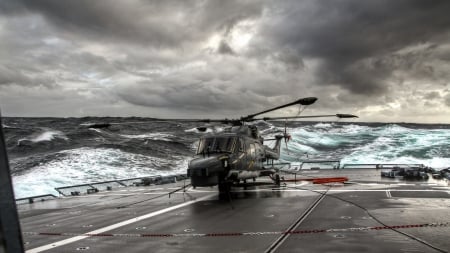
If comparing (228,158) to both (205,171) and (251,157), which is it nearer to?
(205,171)

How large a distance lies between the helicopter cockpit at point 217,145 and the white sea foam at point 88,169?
16.3m

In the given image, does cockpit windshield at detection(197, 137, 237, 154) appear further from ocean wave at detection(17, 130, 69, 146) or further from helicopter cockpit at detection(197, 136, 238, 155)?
ocean wave at detection(17, 130, 69, 146)

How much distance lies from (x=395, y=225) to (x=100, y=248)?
6.83 metres

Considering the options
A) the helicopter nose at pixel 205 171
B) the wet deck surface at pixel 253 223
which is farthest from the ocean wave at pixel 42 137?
the helicopter nose at pixel 205 171

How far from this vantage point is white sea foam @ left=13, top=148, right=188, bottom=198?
2866cm

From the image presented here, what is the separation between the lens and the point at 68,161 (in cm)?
3603

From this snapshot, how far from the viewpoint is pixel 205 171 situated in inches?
552

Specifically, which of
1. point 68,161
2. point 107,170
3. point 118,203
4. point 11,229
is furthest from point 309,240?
point 68,161

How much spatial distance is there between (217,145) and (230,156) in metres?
0.76

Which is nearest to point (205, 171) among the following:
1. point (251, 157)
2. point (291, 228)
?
point (251, 157)

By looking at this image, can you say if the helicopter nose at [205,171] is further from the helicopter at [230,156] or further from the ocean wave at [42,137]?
the ocean wave at [42,137]

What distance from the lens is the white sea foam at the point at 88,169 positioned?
28.7 m

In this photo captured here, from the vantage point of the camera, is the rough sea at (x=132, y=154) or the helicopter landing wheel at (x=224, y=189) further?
the rough sea at (x=132, y=154)

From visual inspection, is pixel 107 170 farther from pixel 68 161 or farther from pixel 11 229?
pixel 11 229
